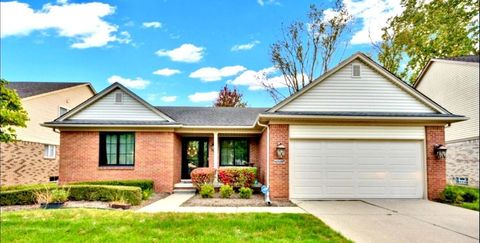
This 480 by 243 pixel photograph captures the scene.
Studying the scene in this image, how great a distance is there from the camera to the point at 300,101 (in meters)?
10.7

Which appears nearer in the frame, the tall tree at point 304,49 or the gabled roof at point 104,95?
the gabled roof at point 104,95

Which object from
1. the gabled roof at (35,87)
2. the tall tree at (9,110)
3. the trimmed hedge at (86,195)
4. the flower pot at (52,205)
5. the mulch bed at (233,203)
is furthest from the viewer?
the gabled roof at (35,87)

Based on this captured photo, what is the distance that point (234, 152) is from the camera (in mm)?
15055

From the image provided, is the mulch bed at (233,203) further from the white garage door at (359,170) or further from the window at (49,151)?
the window at (49,151)

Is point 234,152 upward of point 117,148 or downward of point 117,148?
downward

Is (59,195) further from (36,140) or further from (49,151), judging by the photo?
(49,151)

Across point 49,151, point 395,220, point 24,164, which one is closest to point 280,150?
point 395,220

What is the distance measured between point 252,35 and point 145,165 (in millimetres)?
10045

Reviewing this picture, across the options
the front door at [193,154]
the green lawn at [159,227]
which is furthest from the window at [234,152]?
the green lawn at [159,227]

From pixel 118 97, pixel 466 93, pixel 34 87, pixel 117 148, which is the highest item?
pixel 34 87

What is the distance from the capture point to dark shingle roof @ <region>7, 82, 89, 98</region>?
1792 centimetres

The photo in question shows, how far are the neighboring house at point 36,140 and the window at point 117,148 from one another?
588 centimetres

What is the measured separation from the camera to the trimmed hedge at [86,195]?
9367 mm

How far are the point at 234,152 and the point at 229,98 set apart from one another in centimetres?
1559
